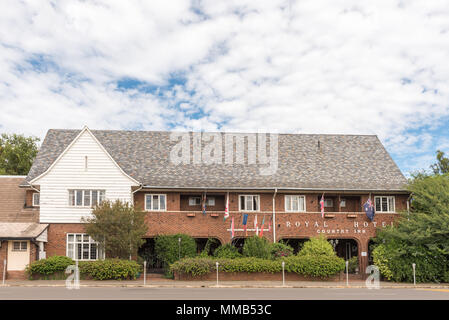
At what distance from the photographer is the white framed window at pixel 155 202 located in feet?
106

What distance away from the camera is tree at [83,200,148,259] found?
1093 inches

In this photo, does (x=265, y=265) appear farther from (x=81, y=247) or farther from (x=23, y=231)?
(x=23, y=231)

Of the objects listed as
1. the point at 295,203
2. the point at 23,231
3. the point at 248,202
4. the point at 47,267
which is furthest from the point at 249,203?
the point at 23,231

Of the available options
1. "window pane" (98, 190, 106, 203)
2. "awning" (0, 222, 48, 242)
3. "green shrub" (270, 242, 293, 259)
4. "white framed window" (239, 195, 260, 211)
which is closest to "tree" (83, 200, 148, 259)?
"window pane" (98, 190, 106, 203)

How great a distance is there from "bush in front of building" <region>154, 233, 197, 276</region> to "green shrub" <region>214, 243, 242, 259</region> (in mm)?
1667

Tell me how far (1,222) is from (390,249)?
998 inches

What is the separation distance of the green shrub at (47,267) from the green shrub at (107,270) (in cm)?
143

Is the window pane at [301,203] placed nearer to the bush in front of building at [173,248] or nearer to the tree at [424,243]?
the tree at [424,243]

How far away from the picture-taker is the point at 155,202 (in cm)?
3250

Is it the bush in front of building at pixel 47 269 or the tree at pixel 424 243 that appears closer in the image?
the bush in front of building at pixel 47 269

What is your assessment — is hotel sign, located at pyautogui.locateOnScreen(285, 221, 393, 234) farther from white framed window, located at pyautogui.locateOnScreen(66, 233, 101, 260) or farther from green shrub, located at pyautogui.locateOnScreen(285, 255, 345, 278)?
white framed window, located at pyautogui.locateOnScreen(66, 233, 101, 260)

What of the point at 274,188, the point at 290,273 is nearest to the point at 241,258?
the point at 290,273

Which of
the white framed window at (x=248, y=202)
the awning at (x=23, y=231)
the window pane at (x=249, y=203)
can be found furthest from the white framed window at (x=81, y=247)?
the window pane at (x=249, y=203)

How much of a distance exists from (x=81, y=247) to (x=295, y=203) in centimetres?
1517
